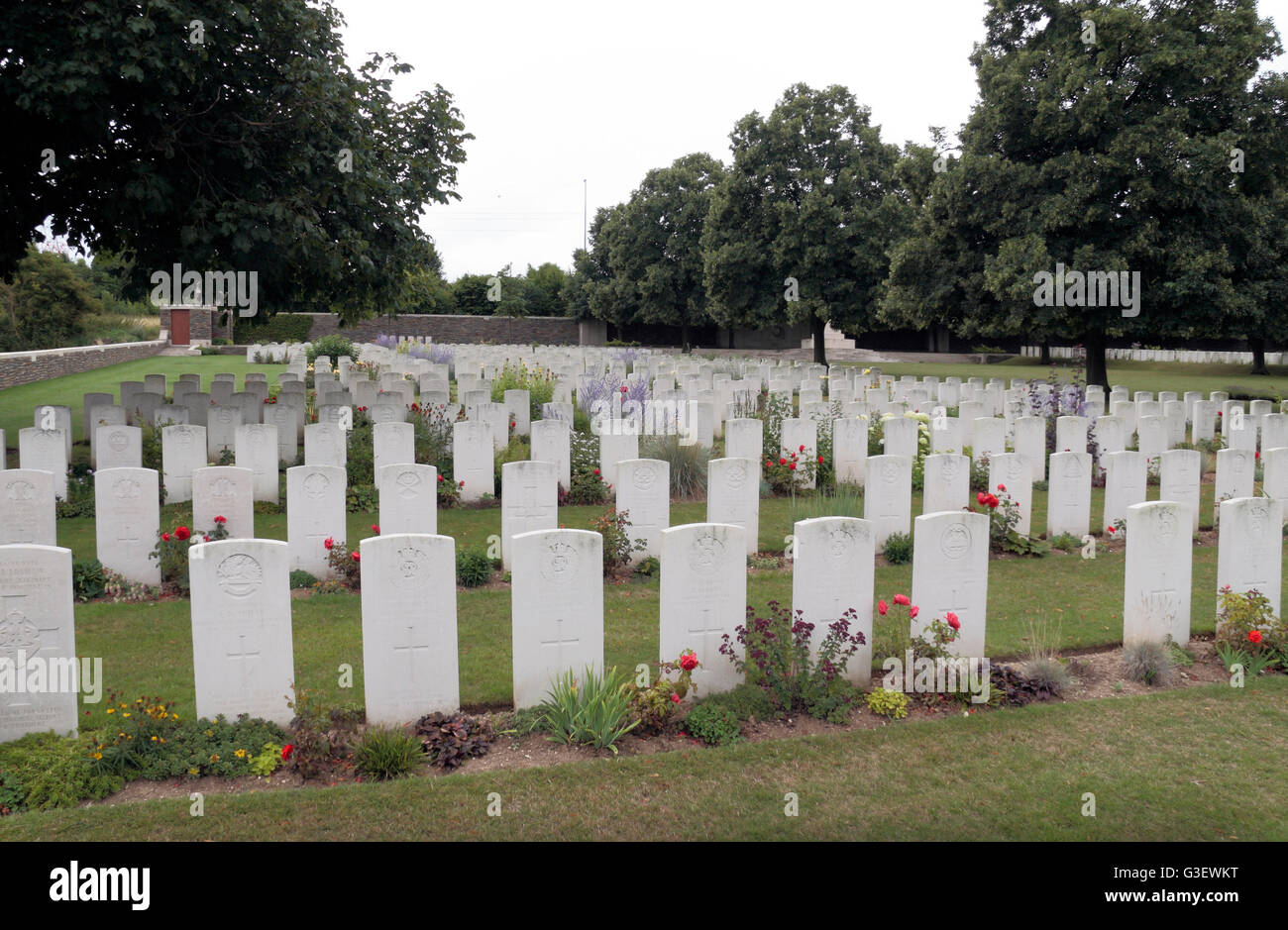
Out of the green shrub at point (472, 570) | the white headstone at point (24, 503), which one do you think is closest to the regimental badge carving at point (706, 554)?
the green shrub at point (472, 570)

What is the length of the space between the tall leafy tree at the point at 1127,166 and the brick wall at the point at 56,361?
26077 mm

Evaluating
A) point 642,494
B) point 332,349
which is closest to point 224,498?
point 642,494

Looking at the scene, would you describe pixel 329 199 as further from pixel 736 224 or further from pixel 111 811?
pixel 736 224

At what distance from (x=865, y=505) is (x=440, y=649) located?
5432mm

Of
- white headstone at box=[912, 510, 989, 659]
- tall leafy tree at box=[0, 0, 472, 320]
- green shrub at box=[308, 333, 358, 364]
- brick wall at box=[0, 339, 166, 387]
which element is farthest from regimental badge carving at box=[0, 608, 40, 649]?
green shrub at box=[308, 333, 358, 364]

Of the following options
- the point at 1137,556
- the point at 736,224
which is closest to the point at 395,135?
the point at 1137,556

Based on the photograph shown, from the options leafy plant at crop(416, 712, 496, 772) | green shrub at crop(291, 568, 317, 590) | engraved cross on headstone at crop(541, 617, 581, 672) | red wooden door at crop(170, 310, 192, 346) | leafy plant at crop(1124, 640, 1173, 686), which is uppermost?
red wooden door at crop(170, 310, 192, 346)

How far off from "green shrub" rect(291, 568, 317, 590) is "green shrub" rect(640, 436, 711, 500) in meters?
5.31

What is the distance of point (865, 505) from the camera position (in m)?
9.53

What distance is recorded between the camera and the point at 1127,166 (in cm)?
1964

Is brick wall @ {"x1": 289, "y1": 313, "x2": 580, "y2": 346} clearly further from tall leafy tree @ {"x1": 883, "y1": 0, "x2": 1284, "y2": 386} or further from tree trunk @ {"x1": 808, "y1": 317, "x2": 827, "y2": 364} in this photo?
tall leafy tree @ {"x1": 883, "y1": 0, "x2": 1284, "y2": 386}

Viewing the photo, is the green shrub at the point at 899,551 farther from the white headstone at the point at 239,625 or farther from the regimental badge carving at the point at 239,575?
the regimental badge carving at the point at 239,575

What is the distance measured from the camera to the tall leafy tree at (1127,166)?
1945cm

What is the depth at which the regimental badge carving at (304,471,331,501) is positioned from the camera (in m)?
8.43
